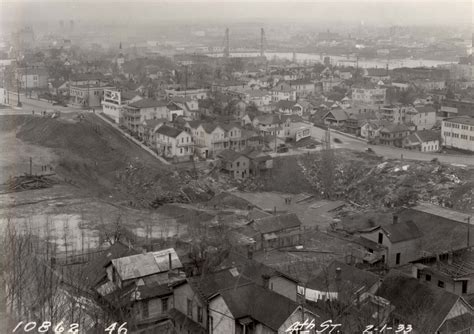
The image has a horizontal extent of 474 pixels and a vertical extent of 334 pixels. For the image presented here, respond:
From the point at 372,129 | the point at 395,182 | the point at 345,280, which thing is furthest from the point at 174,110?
the point at 345,280

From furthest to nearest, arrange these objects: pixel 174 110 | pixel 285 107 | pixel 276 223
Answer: pixel 285 107
pixel 174 110
pixel 276 223

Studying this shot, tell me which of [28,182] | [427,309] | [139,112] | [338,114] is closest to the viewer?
[427,309]

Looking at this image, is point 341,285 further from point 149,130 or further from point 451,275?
point 149,130

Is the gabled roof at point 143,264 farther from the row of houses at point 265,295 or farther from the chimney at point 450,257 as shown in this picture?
the chimney at point 450,257

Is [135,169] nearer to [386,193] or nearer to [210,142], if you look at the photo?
[210,142]

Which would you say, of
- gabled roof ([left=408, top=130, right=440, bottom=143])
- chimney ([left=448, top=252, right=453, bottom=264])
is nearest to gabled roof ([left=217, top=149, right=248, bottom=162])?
gabled roof ([left=408, top=130, right=440, bottom=143])

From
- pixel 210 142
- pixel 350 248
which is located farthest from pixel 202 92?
pixel 350 248

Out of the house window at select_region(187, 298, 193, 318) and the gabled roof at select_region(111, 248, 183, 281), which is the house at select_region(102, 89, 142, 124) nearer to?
the gabled roof at select_region(111, 248, 183, 281)

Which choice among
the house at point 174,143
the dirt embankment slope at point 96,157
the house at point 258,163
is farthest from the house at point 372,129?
the dirt embankment slope at point 96,157
